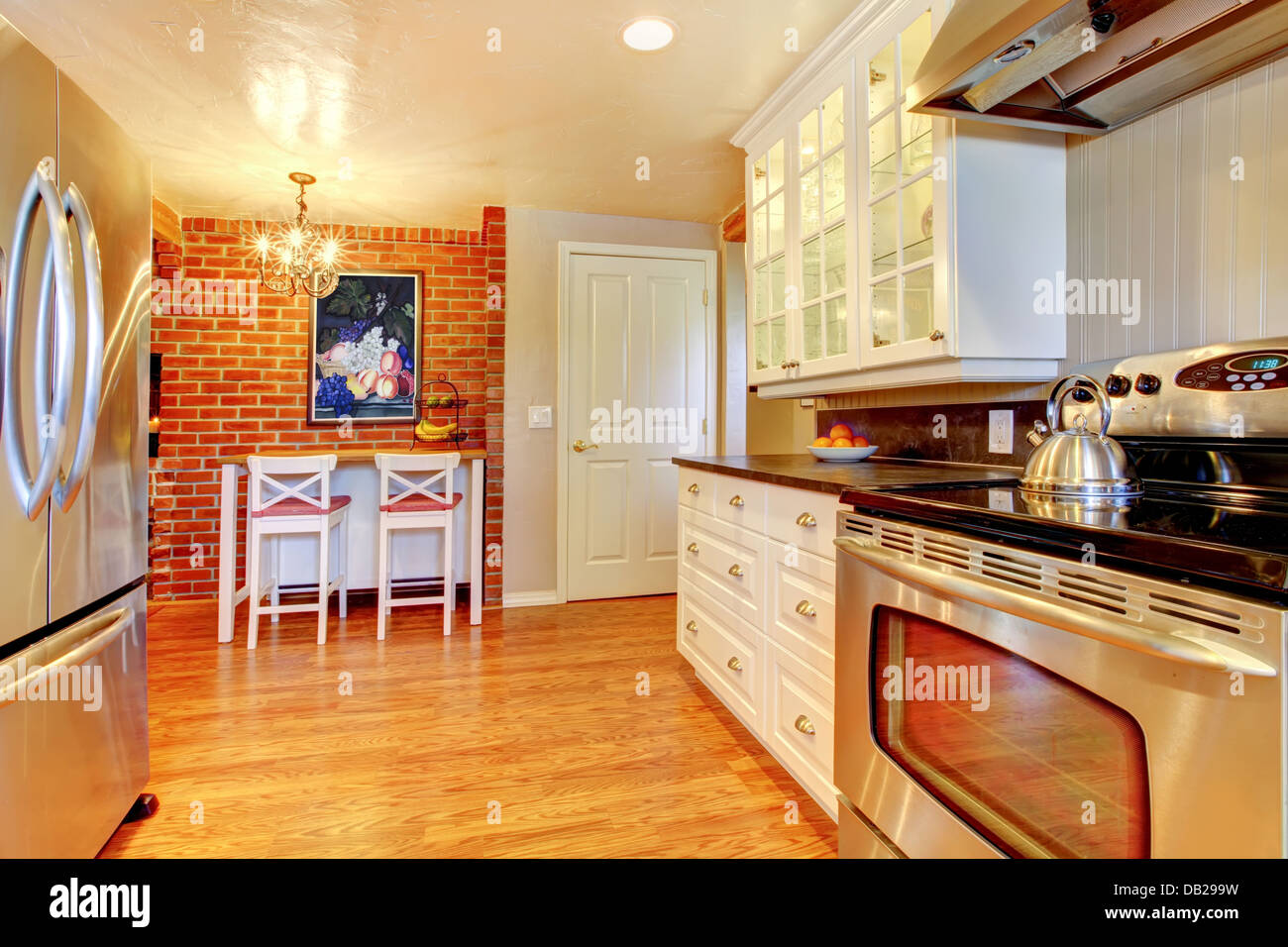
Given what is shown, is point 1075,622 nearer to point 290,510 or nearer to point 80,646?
point 80,646

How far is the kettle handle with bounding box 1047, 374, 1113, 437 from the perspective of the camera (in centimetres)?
132

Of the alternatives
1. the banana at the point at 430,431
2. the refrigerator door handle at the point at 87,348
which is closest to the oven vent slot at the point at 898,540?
the refrigerator door handle at the point at 87,348

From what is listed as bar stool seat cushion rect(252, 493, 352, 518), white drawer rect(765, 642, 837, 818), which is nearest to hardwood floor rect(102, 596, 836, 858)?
white drawer rect(765, 642, 837, 818)

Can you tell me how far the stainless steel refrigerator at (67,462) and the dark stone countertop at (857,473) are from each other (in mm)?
1610

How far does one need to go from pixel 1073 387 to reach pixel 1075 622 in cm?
85

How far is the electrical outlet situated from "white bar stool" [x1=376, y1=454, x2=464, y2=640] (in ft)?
8.06

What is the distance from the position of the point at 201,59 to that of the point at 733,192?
95.5 inches

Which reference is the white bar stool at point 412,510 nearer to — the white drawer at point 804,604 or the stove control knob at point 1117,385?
the white drawer at point 804,604

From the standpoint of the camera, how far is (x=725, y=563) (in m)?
2.24

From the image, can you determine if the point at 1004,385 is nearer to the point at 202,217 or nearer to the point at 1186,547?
the point at 1186,547

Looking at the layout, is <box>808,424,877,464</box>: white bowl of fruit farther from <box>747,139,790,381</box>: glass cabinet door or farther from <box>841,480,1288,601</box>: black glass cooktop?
<box>841,480,1288,601</box>: black glass cooktop
